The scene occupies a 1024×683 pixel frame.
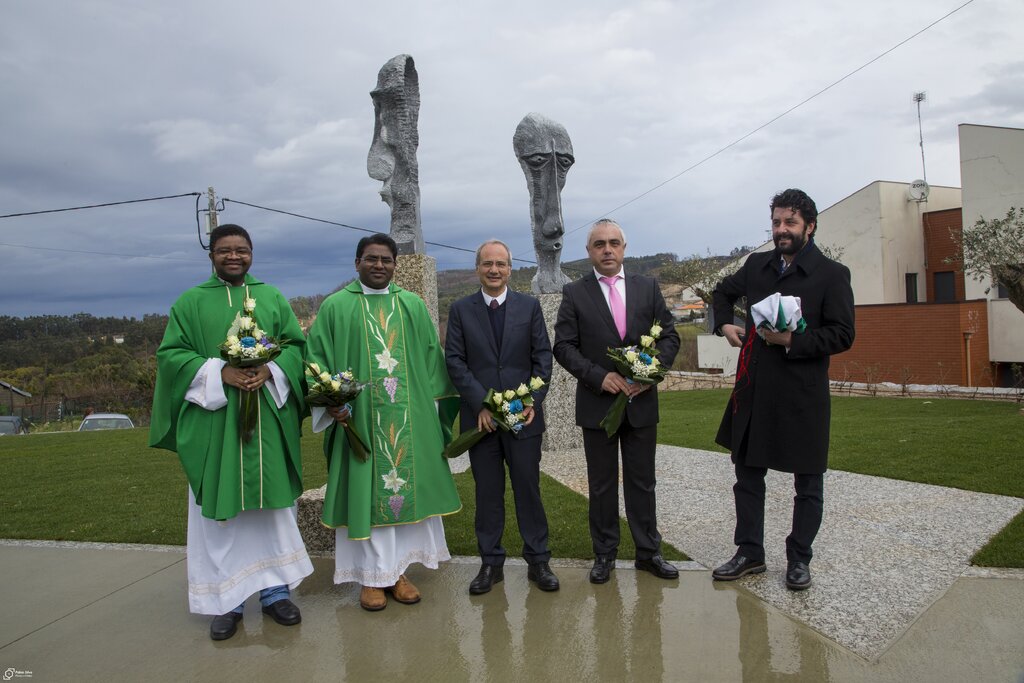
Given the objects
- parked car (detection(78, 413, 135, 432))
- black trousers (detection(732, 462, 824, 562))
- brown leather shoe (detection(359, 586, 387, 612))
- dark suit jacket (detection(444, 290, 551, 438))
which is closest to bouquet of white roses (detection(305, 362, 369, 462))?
dark suit jacket (detection(444, 290, 551, 438))

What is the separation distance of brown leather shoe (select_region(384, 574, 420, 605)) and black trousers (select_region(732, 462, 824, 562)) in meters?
2.04

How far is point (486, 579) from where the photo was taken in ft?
14.1

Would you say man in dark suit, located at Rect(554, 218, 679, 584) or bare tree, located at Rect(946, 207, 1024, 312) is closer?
man in dark suit, located at Rect(554, 218, 679, 584)

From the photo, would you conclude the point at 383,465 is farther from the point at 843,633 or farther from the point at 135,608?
the point at 843,633

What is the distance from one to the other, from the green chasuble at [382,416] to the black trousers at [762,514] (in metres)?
1.82

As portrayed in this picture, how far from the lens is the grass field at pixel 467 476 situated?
5.70 m

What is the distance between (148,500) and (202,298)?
4.40 metres

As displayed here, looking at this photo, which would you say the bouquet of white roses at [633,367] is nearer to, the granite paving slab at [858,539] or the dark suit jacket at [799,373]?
the dark suit jacket at [799,373]

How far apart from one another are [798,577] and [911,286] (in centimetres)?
2875

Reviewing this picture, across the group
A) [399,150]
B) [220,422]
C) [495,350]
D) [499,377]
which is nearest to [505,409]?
[499,377]

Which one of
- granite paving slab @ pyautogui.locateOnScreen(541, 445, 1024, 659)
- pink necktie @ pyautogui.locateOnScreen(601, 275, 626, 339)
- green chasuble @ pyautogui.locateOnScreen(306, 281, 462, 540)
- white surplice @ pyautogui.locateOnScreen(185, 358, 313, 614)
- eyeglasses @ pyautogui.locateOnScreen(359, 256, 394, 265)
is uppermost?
eyeglasses @ pyautogui.locateOnScreen(359, 256, 394, 265)

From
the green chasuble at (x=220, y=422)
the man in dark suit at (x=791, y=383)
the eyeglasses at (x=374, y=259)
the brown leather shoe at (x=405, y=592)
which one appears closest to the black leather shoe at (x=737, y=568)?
the man in dark suit at (x=791, y=383)

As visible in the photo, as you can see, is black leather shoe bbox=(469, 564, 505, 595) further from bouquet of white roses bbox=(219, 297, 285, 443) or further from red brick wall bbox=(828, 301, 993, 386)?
red brick wall bbox=(828, 301, 993, 386)

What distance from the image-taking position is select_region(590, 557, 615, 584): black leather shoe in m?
4.33
